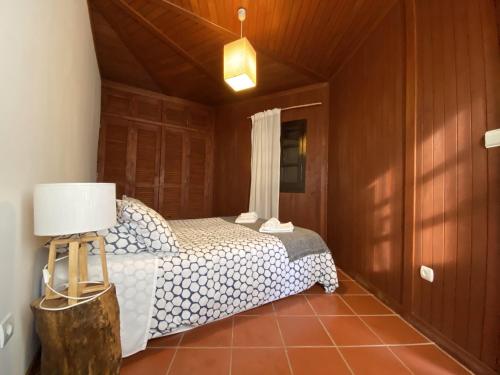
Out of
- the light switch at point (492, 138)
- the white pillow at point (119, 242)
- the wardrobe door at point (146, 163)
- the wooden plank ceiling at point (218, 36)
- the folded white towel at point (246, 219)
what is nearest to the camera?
the light switch at point (492, 138)

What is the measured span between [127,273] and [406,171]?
2.20 metres

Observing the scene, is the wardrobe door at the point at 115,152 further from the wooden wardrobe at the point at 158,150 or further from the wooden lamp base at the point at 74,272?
the wooden lamp base at the point at 74,272

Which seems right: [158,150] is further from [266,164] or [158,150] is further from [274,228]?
[274,228]

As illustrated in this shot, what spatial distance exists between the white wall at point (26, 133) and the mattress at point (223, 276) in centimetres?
64

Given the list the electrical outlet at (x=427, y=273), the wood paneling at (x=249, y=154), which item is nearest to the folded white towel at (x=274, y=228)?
the electrical outlet at (x=427, y=273)

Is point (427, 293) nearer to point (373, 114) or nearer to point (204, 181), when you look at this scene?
point (373, 114)

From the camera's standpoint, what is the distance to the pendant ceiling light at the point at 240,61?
2.16m

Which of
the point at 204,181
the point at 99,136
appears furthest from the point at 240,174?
the point at 99,136

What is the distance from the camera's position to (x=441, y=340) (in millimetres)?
1576

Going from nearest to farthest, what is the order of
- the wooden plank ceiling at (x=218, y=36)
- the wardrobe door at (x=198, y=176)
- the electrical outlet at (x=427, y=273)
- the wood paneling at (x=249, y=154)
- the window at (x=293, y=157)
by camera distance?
the electrical outlet at (x=427, y=273), the wooden plank ceiling at (x=218, y=36), the wood paneling at (x=249, y=154), the window at (x=293, y=157), the wardrobe door at (x=198, y=176)

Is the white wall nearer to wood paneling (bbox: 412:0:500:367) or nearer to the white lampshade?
the white lampshade

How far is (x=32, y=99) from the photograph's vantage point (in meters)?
1.17

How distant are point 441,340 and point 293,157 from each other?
278cm

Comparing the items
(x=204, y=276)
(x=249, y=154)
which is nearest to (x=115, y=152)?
(x=249, y=154)
